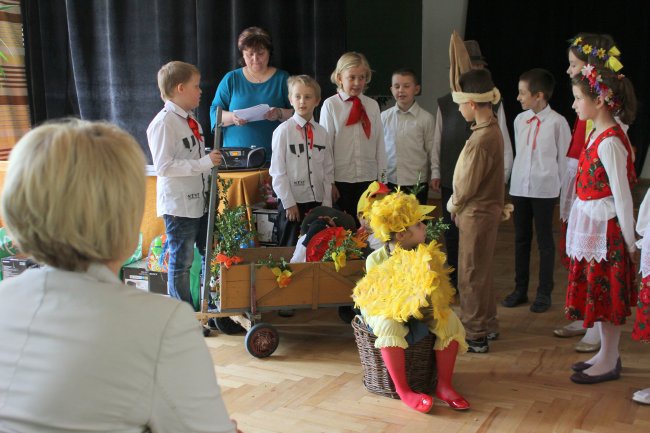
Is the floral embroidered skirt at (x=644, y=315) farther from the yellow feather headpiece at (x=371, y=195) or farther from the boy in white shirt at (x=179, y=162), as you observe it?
the boy in white shirt at (x=179, y=162)

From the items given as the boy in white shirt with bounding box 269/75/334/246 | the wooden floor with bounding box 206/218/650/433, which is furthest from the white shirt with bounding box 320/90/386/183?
the wooden floor with bounding box 206/218/650/433

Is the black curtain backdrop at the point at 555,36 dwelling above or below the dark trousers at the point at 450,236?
above

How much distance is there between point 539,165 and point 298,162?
1.24 m

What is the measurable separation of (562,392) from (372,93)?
3.46m

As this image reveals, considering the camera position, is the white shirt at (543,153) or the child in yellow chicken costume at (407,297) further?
the white shirt at (543,153)

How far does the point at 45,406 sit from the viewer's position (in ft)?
3.13

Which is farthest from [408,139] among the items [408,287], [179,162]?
[408,287]

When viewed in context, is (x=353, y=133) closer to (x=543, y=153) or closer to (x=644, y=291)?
(x=543, y=153)

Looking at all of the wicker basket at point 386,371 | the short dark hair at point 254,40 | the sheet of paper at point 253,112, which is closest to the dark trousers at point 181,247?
the sheet of paper at point 253,112

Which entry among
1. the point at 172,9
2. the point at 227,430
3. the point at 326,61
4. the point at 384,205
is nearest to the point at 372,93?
the point at 326,61

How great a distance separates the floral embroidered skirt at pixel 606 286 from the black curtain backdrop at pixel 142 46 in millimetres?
2417

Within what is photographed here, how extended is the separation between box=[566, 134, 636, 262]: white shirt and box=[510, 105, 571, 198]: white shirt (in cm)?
80

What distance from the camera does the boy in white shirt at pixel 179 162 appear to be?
3.32 metres

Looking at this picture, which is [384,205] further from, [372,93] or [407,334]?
[372,93]
